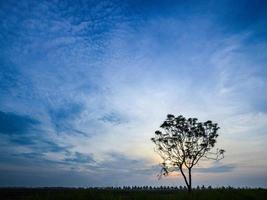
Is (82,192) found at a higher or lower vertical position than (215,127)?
lower

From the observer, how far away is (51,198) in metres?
19.6

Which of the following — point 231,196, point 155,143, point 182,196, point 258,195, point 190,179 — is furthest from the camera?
point 155,143

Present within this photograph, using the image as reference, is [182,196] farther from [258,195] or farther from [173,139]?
[173,139]

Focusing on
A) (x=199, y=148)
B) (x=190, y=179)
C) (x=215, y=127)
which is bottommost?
(x=190, y=179)

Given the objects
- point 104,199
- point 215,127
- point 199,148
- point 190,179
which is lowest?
point 104,199

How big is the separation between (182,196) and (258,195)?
11.5 m

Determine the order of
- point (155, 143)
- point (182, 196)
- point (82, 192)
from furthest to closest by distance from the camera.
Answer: point (155, 143), point (182, 196), point (82, 192)

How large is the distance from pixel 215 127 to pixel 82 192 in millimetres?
29324

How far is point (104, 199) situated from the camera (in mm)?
19516

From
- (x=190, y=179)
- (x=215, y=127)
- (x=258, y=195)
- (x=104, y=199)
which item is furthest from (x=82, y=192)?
(x=215, y=127)

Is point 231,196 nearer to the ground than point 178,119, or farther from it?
nearer to the ground

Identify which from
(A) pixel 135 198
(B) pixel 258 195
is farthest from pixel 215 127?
(A) pixel 135 198

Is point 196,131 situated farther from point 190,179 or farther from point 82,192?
point 82,192

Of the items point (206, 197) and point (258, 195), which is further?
point (258, 195)
